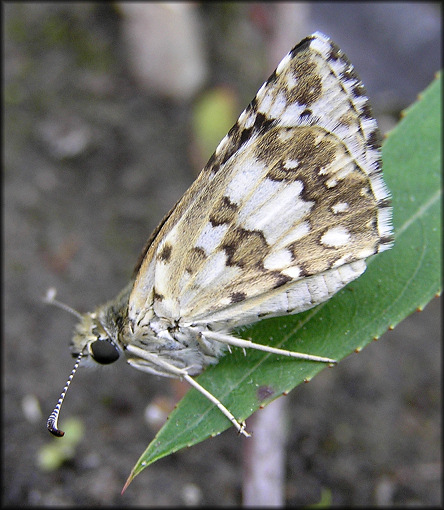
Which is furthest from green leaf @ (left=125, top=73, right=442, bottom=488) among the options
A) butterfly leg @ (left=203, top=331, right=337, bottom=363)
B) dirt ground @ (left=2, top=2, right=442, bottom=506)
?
dirt ground @ (left=2, top=2, right=442, bottom=506)

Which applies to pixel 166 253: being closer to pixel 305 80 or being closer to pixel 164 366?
pixel 164 366

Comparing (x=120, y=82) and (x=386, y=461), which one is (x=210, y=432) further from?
(x=120, y=82)

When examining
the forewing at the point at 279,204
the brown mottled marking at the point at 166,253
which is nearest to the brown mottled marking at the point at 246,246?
the forewing at the point at 279,204

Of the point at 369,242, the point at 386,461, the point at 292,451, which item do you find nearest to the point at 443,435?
the point at 386,461

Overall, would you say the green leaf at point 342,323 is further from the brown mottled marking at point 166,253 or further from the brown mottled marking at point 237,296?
the brown mottled marking at point 166,253

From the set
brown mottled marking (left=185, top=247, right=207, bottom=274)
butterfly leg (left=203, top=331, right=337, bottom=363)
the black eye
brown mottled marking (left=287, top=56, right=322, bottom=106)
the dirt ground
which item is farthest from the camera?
the dirt ground

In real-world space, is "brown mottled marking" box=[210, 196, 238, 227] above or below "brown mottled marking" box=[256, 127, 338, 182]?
below

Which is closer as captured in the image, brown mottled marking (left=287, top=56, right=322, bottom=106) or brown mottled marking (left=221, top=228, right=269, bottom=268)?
brown mottled marking (left=287, top=56, right=322, bottom=106)

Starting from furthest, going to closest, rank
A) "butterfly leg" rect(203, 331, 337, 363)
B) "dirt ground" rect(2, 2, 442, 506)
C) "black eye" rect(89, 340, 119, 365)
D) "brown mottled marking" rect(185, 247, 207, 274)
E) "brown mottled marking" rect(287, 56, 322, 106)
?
"dirt ground" rect(2, 2, 442, 506) < "black eye" rect(89, 340, 119, 365) < "brown mottled marking" rect(185, 247, 207, 274) < "butterfly leg" rect(203, 331, 337, 363) < "brown mottled marking" rect(287, 56, 322, 106)

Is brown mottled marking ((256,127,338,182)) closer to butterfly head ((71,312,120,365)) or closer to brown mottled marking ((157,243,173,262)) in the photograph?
brown mottled marking ((157,243,173,262))
